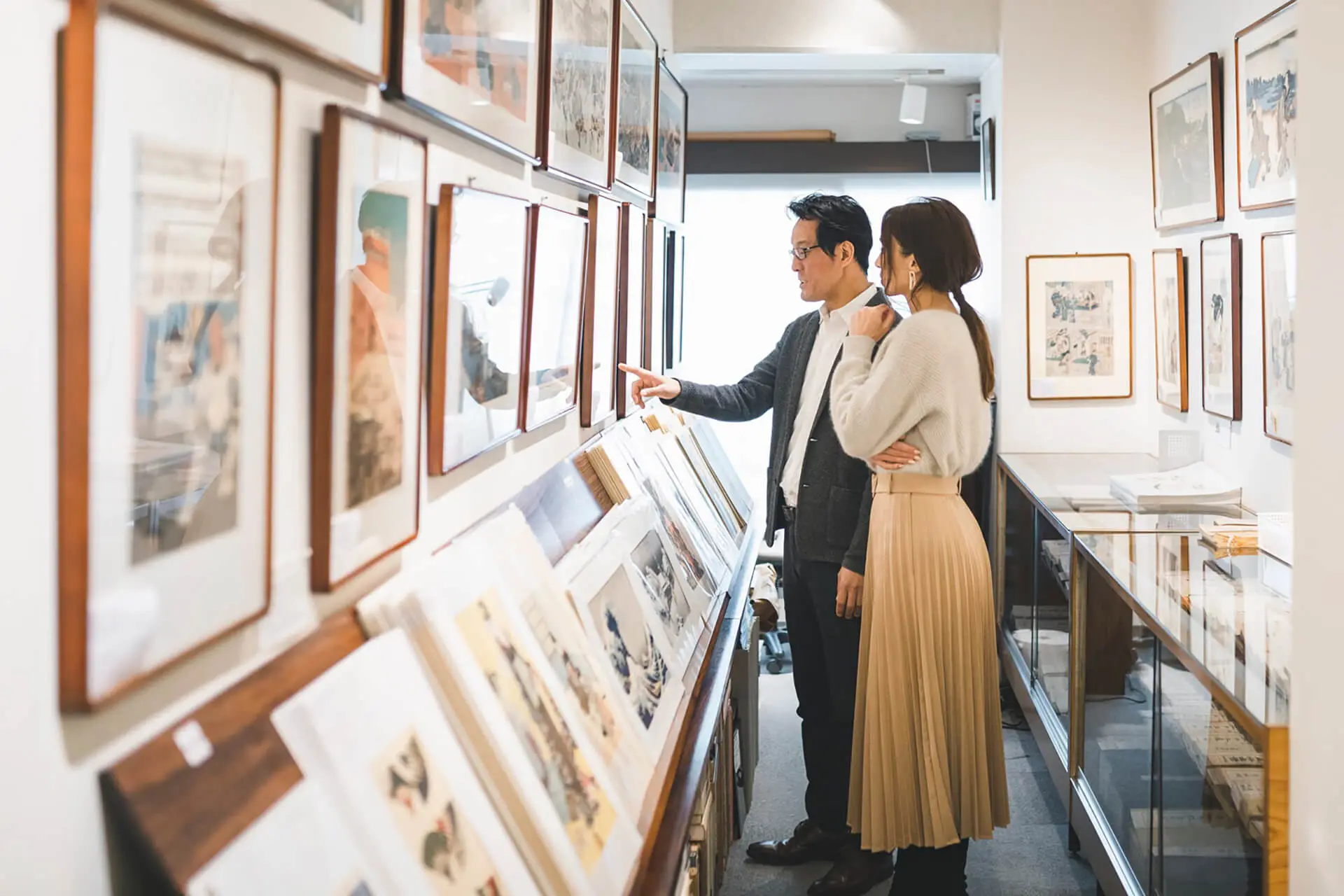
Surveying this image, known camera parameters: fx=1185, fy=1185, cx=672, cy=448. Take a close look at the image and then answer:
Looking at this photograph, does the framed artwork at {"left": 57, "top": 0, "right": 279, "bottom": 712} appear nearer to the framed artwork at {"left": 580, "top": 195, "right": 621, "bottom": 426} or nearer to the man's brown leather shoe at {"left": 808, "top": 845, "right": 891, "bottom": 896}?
the framed artwork at {"left": 580, "top": 195, "right": 621, "bottom": 426}

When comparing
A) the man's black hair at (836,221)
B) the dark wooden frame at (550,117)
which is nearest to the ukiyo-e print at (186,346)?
the dark wooden frame at (550,117)

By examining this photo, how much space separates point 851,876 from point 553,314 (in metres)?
1.74

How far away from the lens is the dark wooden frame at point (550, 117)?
208cm

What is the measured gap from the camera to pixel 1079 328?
4.82 m

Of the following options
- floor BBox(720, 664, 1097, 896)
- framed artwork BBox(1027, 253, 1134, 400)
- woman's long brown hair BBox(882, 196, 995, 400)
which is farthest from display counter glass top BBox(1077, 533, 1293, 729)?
framed artwork BBox(1027, 253, 1134, 400)

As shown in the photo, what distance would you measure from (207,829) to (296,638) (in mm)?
Answer: 308

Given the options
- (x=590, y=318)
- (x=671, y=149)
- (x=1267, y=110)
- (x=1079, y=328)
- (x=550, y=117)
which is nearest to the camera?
(x=550, y=117)

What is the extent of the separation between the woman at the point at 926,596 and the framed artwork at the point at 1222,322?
4.67 feet

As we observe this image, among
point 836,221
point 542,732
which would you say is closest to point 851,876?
point 836,221

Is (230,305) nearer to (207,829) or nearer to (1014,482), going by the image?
(207,829)

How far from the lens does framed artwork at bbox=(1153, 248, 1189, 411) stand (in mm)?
4250

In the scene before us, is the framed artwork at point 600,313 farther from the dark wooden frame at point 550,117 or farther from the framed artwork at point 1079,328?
the framed artwork at point 1079,328

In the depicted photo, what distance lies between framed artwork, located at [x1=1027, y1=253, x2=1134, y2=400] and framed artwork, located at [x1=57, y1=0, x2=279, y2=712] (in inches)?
166

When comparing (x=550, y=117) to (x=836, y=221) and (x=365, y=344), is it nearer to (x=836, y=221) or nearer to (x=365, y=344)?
(x=365, y=344)
